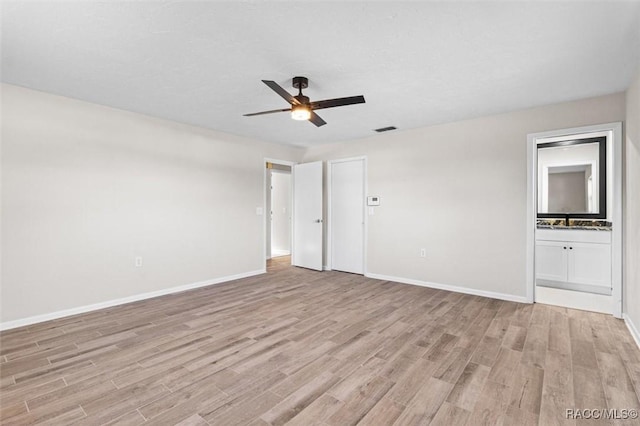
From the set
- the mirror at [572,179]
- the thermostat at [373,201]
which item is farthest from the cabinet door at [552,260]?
the thermostat at [373,201]

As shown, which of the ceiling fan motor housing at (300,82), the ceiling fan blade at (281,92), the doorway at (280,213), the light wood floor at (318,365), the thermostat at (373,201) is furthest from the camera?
the doorway at (280,213)

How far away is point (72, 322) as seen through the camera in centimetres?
312

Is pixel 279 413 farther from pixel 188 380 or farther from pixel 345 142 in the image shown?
pixel 345 142

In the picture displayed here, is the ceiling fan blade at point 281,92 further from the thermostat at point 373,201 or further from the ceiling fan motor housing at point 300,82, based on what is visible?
the thermostat at point 373,201

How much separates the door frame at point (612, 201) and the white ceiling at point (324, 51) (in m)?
0.39

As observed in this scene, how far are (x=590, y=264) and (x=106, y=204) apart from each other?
21.3 feet

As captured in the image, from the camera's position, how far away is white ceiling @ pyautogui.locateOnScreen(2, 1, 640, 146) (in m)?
1.89

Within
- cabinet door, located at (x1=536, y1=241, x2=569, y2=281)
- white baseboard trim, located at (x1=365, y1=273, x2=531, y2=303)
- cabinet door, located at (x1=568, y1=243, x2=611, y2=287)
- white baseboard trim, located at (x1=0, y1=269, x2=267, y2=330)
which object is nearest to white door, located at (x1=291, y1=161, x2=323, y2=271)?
white baseboard trim, located at (x1=365, y1=273, x2=531, y2=303)

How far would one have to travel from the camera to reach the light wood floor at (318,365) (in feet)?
5.79

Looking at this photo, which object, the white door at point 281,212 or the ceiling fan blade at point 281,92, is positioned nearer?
the ceiling fan blade at point 281,92

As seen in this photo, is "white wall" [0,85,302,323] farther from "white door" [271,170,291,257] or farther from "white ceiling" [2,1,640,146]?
"white door" [271,170,291,257]

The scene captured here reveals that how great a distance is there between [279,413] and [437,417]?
36.1 inches

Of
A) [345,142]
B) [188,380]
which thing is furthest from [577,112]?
[188,380]

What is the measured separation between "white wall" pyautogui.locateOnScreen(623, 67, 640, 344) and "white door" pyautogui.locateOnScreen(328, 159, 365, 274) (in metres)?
3.30
